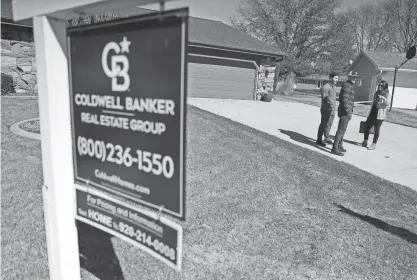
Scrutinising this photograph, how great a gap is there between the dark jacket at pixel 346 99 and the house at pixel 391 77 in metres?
19.9

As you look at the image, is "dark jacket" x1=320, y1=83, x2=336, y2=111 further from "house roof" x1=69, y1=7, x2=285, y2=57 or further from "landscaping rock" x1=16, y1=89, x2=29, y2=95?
"landscaping rock" x1=16, y1=89, x2=29, y2=95

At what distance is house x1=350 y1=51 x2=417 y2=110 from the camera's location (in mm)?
25078

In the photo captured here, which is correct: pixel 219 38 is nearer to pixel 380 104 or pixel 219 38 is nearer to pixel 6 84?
pixel 6 84

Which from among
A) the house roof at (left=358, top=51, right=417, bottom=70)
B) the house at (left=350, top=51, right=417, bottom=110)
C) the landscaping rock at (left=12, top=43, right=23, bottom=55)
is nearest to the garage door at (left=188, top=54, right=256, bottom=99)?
the landscaping rock at (left=12, top=43, right=23, bottom=55)

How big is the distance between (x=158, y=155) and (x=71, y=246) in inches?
41.4

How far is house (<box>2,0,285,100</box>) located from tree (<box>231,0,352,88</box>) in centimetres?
1514

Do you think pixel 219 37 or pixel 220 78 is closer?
pixel 220 78

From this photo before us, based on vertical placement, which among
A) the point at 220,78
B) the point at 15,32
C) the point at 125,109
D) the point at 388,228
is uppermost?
the point at 15,32

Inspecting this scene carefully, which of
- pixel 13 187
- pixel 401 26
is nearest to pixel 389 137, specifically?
pixel 13 187

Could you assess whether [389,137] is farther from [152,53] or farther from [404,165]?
[152,53]

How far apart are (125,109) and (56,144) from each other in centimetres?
59

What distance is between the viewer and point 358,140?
9156mm

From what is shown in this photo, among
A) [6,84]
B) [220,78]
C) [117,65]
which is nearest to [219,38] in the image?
[220,78]

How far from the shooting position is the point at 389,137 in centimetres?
1003
